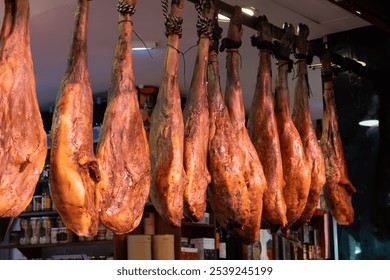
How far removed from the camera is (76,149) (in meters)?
2.06

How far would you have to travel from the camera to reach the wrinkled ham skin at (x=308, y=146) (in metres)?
3.06

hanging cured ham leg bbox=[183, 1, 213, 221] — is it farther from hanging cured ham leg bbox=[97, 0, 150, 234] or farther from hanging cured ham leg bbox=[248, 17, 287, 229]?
hanging cured ham leg bbox=[248, 17, 287, 229]

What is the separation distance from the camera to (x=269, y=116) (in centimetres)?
293

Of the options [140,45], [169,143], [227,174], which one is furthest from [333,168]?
[140,45]

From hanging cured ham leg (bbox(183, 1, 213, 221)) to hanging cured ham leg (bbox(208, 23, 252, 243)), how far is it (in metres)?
0.06

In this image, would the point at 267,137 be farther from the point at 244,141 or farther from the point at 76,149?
the point at 76,149

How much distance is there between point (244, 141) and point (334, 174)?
718mm

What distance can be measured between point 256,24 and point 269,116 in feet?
1.27

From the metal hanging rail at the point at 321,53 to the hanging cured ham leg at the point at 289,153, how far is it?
0.14 meters

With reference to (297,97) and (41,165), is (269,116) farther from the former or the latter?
(41,165)

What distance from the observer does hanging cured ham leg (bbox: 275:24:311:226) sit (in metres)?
2.94

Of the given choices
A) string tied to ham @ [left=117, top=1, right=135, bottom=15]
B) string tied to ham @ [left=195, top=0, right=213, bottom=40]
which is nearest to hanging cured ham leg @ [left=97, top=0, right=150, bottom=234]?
string tied to ham @ [left=117, top=1, right=135, bottom=15]

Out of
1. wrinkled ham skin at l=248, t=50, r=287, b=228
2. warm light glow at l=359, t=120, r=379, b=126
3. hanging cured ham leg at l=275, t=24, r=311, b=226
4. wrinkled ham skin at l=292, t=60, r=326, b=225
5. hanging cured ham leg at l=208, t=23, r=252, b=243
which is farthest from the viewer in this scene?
warm light glow at l=359, t=120, r=379, b=126
